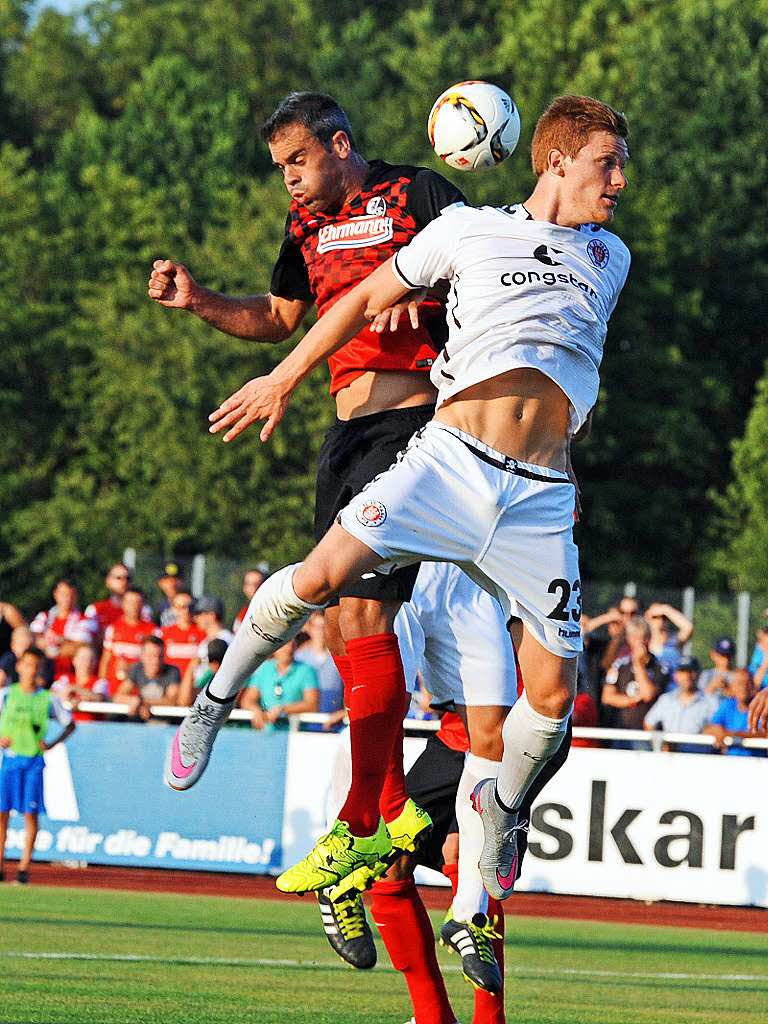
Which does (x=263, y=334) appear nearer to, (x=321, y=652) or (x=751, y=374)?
(x=321, y=652)

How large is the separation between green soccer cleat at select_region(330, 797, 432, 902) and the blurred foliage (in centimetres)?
3611

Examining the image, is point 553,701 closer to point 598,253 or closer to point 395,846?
point 395,846

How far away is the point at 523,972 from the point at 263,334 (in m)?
5.54

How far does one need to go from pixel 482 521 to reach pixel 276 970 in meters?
5.49

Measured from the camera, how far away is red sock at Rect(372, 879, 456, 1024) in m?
8.59

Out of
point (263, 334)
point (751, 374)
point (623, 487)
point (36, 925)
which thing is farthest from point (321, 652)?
point (751, 374)

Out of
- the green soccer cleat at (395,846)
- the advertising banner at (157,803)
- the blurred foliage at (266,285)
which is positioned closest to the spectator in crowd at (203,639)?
the advertising banner at (157,803)

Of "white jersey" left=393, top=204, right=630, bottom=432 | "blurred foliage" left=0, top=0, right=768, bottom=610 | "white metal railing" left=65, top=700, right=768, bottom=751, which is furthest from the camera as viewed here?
"blurred foliage" left=0, top=0, right=768, bottom=610

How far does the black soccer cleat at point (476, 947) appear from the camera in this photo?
7.78 meters

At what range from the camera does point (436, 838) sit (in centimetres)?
955

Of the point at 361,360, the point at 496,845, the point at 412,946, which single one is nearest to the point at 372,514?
the point at 361,360

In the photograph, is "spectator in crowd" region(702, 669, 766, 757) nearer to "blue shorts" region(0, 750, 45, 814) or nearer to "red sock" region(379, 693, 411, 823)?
"blue shorts" region(0, 750, 45, 814)

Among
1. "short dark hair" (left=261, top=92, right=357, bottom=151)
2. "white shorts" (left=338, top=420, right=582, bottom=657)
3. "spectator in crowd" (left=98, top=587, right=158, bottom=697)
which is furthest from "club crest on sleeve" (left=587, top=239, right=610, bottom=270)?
"spectator in crowd" (left=98, top=587, right=158, bottom=697)

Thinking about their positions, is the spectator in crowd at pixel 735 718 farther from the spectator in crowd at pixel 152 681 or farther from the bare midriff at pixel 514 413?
the bare midriff at pixel 514 413
